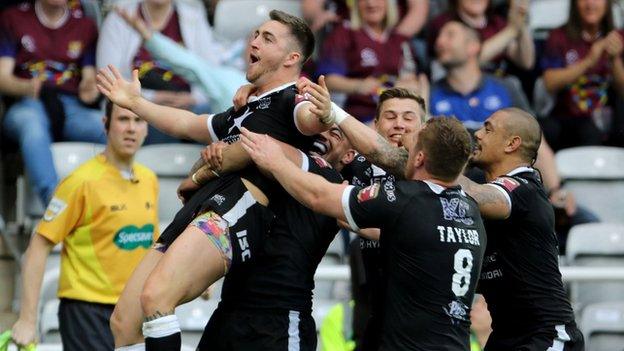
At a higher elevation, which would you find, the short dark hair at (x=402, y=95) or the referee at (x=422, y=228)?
the short dark hair at (x=402, y=95)

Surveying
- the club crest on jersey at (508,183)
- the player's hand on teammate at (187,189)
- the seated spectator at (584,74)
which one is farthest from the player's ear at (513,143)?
the seated spectator at (584,74)

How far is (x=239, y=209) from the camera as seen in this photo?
22.7 feet

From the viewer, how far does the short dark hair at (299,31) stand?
7.21 m

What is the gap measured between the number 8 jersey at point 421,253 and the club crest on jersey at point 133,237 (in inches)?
83.4

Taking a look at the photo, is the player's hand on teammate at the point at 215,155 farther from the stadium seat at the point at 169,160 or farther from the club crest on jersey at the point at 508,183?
the stadium seat at the point at 169,160

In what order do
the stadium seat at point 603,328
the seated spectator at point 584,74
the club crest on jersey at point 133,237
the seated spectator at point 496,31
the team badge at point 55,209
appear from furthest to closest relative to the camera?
the seated spectator at point 496,31, the seated spectator at point 584,74, the stadium seat at point 603,328, the club crest on jersey at point 133,237, the team badge at point 55,209

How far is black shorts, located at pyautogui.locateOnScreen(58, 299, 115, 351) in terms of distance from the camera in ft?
27.0

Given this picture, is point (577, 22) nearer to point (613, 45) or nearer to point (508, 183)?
point (613, 45)

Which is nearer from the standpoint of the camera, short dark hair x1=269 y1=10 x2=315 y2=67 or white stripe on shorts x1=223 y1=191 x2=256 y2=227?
white stripe on shorts x1=223 y1=191 x2=256 y2=227

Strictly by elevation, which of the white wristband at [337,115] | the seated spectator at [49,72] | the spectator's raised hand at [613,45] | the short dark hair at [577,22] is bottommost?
the white wristband at [337,115]

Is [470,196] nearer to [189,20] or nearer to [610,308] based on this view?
[610,308]

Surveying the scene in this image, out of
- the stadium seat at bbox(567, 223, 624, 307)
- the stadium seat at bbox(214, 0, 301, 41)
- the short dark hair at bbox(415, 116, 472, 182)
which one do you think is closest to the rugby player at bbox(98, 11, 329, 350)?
the short dark hair at bbox(415, 116, 472, 182)

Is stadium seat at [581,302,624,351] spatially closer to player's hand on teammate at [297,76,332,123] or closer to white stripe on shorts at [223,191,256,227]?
white stripe on shorts at [223,191,256,227]

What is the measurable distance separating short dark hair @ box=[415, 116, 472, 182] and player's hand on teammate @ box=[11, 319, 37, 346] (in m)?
2.57
